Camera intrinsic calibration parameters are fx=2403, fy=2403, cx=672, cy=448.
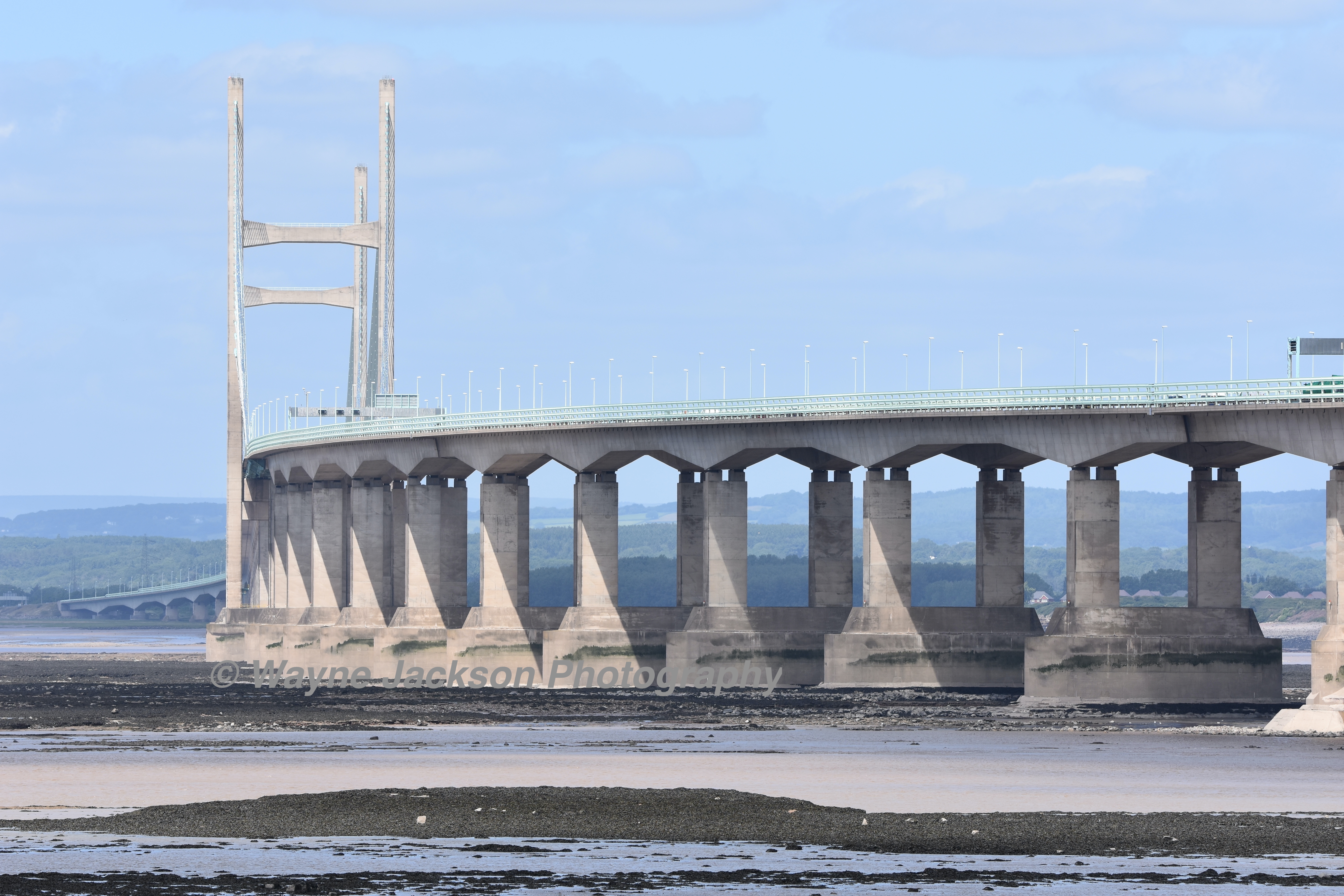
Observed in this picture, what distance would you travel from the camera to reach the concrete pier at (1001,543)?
286 ft

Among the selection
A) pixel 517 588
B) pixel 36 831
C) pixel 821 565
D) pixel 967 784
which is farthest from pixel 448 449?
pixel 36 831

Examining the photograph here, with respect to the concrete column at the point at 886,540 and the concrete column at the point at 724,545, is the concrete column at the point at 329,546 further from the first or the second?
the concrete column at the point at 886,540

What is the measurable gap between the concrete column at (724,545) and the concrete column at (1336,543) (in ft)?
87.6

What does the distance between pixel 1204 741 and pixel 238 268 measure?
92555 mm

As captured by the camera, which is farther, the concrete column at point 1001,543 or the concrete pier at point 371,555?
the concrete pier at point 371,555

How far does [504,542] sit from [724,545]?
14214 mm

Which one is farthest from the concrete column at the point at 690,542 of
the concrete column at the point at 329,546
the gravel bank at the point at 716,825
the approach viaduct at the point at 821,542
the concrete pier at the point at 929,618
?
the gravel bank at the point at 716,825

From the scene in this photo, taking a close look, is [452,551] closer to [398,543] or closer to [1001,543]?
[398,543]

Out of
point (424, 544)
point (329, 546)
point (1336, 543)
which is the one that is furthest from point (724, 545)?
point (329, 546)

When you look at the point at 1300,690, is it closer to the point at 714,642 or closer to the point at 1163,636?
the point at 1163,636

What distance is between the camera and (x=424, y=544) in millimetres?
108000

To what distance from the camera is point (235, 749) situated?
56.0 m

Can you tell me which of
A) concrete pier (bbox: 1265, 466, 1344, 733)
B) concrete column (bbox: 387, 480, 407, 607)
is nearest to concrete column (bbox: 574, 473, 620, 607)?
concrete column (bbox: 387, 480, 407, 607)

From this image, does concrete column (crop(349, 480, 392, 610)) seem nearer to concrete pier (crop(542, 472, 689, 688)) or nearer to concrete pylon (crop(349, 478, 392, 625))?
concrete pylon (crop(349, 478, 392, 625))
